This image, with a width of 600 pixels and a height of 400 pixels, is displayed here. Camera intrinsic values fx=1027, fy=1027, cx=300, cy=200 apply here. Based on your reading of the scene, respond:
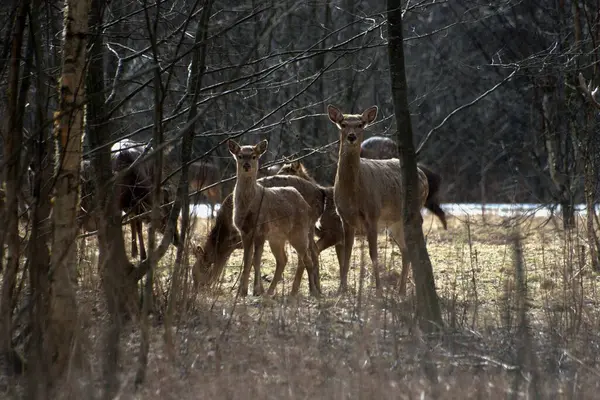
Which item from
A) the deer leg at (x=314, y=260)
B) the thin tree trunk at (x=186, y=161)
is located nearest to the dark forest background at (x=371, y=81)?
the thin tree trunk at (x=186, y=161)

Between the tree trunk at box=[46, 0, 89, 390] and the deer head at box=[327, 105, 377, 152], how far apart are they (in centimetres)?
562

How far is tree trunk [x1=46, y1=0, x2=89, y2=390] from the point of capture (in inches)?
239

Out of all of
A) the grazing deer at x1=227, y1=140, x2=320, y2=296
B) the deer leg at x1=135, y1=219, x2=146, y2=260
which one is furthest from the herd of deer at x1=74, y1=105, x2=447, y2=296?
the deer leg at x1=135, y1=219, x2=146, y2=260

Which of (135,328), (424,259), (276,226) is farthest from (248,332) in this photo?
(276,226)

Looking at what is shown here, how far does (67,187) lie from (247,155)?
5688 millimetres

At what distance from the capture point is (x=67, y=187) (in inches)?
240

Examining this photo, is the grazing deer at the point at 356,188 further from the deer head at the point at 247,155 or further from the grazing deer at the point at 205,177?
the grazing deer at the point at 205,177

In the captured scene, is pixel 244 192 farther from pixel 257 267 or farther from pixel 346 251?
Result: pixel 346 251

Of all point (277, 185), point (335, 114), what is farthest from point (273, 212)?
point (335, 114)

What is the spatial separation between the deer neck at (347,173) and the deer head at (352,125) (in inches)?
4.1

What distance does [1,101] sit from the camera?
846 centimetres

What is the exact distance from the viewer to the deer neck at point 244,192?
11617 millimetres

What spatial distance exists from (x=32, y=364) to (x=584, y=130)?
7516mm

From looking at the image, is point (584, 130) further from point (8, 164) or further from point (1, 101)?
point (8, 164)
